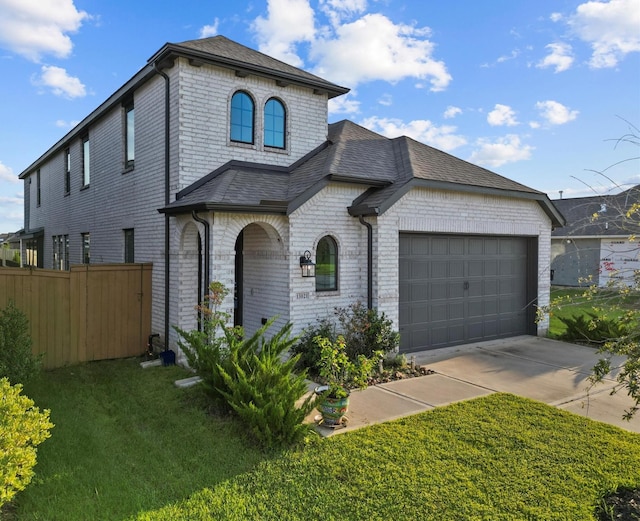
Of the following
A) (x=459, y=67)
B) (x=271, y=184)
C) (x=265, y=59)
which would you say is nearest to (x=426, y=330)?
(x=271, y=184)

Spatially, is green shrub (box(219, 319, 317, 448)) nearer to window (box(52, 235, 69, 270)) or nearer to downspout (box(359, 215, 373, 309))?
downspout (box(359, 215, 373, 309))

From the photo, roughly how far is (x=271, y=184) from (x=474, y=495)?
22.0 ft

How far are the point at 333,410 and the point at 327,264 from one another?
3786 millimetres

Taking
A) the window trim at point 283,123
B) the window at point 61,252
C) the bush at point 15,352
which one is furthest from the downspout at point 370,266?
the window at point 61,252

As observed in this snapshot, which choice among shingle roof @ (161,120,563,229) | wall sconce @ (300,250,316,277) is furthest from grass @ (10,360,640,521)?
shingle roof @ (161,120,563,229)

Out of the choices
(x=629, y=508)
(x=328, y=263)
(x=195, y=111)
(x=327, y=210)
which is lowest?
(x=629, y=508)

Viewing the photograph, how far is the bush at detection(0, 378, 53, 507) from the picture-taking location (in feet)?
10.6

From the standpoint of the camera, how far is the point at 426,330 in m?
9.86

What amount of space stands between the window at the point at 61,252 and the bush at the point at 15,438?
565 inches

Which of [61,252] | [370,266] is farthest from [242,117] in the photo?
[61,252]

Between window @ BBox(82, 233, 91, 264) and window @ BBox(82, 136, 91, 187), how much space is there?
66.5 inches

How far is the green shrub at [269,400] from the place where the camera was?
4.98 meters

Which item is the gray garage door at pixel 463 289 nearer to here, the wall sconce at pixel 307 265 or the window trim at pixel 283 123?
the wall sconce at pixel 307 265

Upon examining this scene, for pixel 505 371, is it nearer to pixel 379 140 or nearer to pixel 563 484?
pixel 563 484
